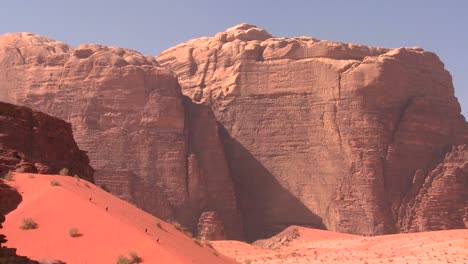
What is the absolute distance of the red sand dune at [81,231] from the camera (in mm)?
16141

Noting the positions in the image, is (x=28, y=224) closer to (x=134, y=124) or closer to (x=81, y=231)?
(x=81, y=231)

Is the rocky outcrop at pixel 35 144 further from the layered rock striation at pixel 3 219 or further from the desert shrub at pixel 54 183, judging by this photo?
the layered rock striation at pixel 3 219

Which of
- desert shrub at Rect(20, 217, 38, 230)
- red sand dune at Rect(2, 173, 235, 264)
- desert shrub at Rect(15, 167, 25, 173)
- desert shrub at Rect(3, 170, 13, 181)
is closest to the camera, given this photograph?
red sand dune at Rect(2, 173, 235, 264)

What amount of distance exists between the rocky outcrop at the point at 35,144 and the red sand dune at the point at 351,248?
8.75 m

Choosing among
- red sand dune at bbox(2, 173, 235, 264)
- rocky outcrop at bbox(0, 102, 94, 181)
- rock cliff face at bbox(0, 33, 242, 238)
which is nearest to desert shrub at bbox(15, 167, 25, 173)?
rocky outcrop at bbox(0, 102, 94, 181)

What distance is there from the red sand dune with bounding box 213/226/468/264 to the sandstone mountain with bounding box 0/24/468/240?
3.54 meters

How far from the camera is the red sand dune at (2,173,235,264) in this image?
16141mm

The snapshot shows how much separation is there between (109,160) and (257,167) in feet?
36.2

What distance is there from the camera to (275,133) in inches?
2045

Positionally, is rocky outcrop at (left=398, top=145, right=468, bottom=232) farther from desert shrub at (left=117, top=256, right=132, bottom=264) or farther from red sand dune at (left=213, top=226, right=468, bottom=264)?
desert shrub at (left=117, top=256, right=132, bottom=264)

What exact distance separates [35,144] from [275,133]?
97.1 ft

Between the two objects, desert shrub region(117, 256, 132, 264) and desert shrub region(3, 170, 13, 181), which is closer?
desert shrub region(117, 256, 132, 264)

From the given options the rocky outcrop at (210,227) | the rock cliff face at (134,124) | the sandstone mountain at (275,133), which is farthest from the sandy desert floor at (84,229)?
the sandstone mountain at (275,133)

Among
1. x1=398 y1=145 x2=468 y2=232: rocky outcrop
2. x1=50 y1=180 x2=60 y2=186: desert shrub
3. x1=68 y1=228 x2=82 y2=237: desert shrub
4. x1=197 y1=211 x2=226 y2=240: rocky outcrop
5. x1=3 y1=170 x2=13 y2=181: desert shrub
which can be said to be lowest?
x1=197 y1=211 x2=226 y2=240: rocky outcrop
